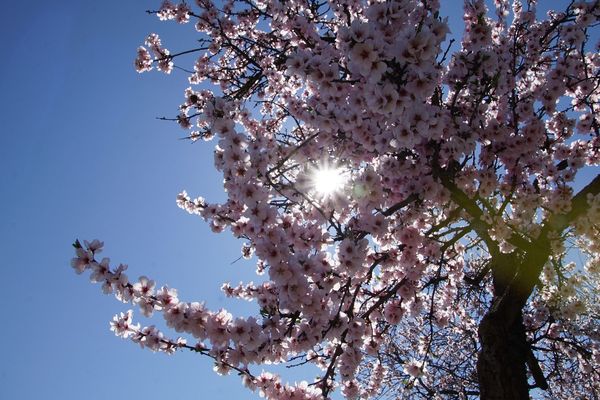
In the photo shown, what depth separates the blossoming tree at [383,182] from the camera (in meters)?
3.34

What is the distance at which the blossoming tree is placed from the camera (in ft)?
11.0

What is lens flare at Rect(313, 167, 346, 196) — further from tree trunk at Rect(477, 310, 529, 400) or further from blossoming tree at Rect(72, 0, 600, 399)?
tree trunk at Rect(477, 310, 529, 400)

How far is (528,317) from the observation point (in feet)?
24.6

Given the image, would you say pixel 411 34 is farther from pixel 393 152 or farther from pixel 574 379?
pixel 574 379

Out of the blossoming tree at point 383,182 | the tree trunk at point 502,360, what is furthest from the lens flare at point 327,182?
the tree trunk at point 502,360

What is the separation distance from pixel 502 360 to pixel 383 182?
7.87 ft

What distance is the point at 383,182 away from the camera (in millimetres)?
4660

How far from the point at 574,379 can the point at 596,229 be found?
6981 mm

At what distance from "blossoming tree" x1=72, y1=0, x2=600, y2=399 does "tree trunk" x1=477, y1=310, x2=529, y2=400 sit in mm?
16

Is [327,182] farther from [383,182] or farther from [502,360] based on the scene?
[502,360]

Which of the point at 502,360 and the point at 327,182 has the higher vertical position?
the point at 327,182

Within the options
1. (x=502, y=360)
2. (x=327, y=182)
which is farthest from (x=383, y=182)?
(x=502, y=360)

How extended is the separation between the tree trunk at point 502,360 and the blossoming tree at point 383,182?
0.02 m

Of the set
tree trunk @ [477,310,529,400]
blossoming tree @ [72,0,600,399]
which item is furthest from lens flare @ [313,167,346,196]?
tree trunk @ [477,310,529,400]
